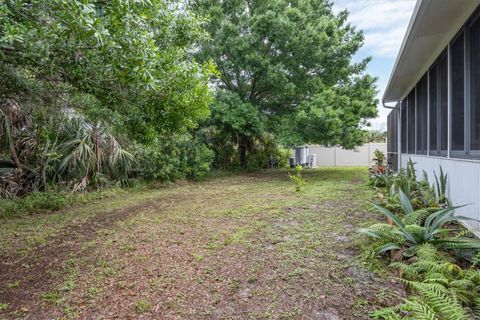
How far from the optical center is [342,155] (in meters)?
18.0

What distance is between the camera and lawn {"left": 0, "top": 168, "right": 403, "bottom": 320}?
7.02 ft

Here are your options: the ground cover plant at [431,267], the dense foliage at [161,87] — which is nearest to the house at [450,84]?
the ground cover plant at [431,267]

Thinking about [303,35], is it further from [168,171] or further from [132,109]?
[132,109]

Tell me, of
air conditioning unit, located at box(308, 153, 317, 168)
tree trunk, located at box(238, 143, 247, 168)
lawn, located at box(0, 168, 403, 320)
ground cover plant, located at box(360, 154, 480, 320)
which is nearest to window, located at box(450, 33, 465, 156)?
ground cover plant, located at box(360, 154, 480, 320)

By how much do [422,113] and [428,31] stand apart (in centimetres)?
290

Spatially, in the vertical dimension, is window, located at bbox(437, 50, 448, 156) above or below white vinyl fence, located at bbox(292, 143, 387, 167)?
above

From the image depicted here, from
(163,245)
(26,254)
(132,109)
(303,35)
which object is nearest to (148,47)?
(132,109)

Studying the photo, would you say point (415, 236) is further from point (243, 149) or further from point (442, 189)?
point (243, 149)

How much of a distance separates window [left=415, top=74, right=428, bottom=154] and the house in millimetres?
21

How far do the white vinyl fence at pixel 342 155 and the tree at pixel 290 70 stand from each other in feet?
24.3

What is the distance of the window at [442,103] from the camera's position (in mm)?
4488

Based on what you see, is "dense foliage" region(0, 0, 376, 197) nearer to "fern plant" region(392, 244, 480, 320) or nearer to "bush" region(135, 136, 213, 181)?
"bush" region(135, 136, 213, 181)

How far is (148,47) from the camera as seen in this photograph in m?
2.73

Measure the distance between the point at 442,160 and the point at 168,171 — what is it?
6681 mm
